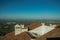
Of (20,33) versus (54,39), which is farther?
(20,33)

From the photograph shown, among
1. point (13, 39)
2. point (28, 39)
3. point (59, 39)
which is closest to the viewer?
point (59, 39)

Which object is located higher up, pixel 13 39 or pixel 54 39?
pixel 54 39

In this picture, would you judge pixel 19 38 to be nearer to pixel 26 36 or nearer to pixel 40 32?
pixel 26 36

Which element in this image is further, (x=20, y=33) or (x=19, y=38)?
(x=20, y=33)

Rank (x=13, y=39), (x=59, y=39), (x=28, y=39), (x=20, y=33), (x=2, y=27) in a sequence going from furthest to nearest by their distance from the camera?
(x=2, y=27) → (x=20, y=33) → (x=13, y=39) → (x=28, y=39) → (x=59, y=39)

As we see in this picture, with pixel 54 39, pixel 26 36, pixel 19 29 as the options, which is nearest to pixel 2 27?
pixel 19 29

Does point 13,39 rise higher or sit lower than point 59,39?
lower

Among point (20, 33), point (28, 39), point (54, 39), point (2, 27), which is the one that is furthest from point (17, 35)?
point (2, 27)

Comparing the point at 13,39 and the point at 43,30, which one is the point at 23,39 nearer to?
the point at 13,39

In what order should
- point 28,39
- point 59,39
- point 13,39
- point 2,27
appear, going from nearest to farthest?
point 59,39
point 28,39
point 13,39
point 2,27
